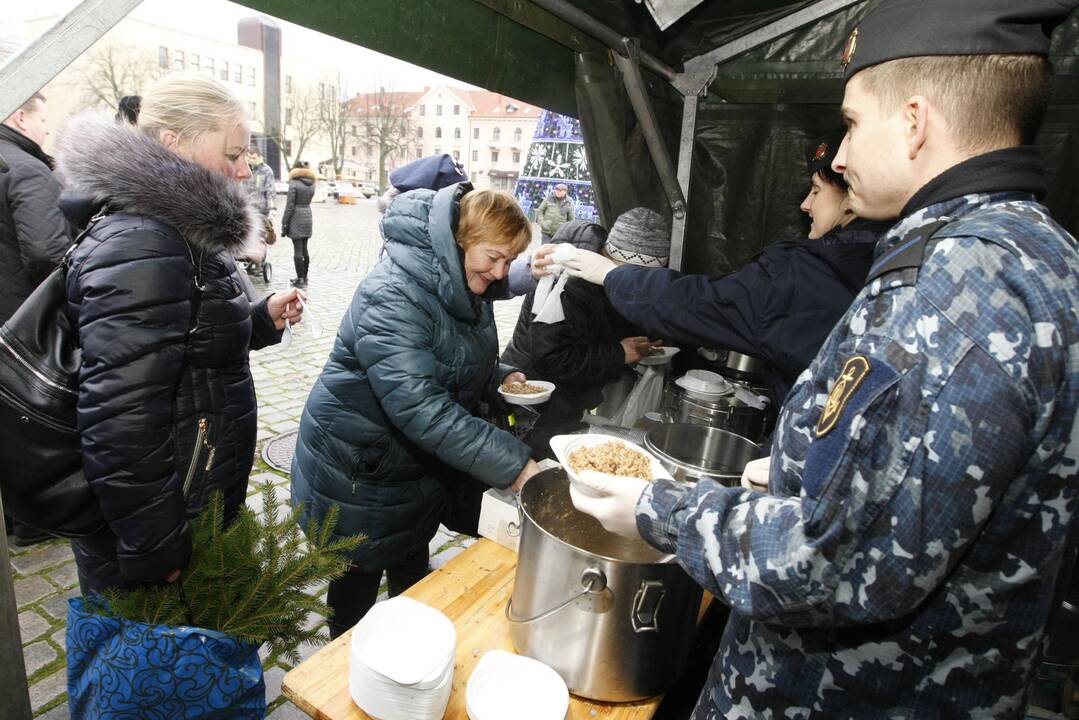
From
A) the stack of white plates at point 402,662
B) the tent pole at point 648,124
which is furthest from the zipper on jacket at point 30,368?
the tent pole at point 648,124

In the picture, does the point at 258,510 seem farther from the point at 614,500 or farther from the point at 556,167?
the point at 556,167

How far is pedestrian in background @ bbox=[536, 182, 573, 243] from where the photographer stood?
12.8m

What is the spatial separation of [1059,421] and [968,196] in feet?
1.21

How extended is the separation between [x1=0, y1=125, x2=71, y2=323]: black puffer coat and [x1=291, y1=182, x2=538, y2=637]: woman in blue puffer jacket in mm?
2276

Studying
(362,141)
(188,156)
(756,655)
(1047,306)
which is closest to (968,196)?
(1047,306)

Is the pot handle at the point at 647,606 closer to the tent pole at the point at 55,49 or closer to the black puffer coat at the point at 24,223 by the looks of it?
the tent pole at the point at 55,49

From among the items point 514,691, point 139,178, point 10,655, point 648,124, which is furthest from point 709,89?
point 10,655

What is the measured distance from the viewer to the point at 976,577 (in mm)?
955

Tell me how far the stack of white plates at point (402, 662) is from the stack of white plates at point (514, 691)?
3.0 inches

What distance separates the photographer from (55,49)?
123 cm

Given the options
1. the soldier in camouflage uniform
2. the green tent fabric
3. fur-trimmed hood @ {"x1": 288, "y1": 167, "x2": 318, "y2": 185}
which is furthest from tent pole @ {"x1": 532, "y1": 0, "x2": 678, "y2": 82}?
fur-trimmed hood @ {"x1": 288, "y1": 167, "x2": 318, "y2": 185}

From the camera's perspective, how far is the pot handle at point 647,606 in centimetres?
128

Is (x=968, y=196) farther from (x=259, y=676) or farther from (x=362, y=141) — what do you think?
(x=362, y=141)

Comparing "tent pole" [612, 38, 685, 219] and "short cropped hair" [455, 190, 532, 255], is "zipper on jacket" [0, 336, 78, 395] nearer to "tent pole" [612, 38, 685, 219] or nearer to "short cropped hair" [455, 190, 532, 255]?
"short cropped hair" [455, 190, 532, 255]
